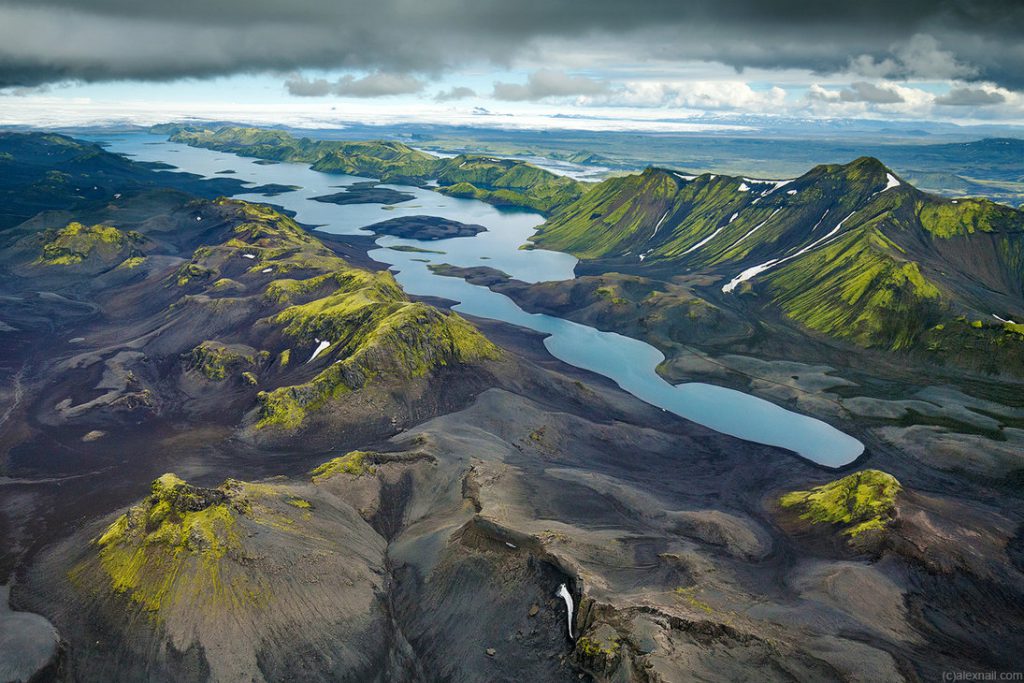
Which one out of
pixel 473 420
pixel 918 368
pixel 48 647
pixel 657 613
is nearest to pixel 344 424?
pixel 473 420

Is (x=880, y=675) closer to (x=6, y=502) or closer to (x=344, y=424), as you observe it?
(x=344, y=424)

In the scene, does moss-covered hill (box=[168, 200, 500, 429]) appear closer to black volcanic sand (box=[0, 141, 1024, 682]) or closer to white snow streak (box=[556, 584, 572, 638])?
black volcanic sand (box=[0, 141, 1024, 682])

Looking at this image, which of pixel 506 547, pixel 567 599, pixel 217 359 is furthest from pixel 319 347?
pixel 567 599

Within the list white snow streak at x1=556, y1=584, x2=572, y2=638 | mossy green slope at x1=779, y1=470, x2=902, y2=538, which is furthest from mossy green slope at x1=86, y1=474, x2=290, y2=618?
mossy green slope at x1=779, y1=470, x2=902, y2=538

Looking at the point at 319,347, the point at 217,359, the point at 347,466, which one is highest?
the point at 347,466

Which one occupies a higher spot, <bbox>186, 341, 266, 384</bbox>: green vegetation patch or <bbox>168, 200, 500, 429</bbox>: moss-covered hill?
<bbox>168, 200, 500, 429</bbox>: moss-covered hill

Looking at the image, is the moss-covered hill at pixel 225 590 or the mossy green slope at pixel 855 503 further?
the mossy green slope at pixel 855 503

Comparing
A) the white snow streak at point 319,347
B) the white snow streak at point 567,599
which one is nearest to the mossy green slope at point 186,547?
the white snow streak at point 567,599

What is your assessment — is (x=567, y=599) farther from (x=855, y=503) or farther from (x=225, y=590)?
(x=855, y=503)

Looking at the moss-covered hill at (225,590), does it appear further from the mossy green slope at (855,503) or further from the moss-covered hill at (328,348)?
the mossy green slope at (855,503)
